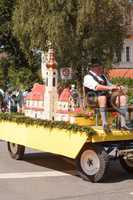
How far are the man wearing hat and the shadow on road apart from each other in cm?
96

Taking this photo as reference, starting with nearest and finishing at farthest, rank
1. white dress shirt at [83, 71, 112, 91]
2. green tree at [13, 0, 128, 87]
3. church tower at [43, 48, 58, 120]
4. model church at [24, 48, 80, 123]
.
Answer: white dress shirt at [83, 71, 112, 91], model church at [24, 48, 80, 123], church tower at [43, 48, 58, 120], green tree at [13, 0, 128, 87]

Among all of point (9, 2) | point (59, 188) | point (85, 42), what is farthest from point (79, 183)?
point (9, 2)

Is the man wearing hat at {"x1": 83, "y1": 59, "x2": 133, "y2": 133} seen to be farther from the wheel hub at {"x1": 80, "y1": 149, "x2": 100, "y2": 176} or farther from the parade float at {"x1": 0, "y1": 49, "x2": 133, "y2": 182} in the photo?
the wheel hub at {"x1": 80, "y1": 149, "x2": 100, "y2": 176}

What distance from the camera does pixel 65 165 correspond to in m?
11.7

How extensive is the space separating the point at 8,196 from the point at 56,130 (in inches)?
74.2

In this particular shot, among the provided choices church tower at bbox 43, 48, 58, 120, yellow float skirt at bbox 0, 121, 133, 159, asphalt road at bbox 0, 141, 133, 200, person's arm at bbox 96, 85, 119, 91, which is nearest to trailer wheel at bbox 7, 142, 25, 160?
asphalt road at bbox 0, 141, 133, 200

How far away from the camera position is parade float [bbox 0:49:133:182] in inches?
381

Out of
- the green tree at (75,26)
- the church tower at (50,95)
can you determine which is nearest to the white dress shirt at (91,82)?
the church tower at (50,95)

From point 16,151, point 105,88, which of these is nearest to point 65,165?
point 16,151

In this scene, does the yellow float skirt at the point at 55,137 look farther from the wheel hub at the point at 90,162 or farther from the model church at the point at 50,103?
the model church at the point at 50,103

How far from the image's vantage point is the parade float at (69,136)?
969 cm

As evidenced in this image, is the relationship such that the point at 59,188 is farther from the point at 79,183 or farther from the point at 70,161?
the point at 70,161

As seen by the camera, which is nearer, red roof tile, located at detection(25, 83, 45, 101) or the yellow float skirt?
the yellow float skirt

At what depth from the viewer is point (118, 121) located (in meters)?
10.1
